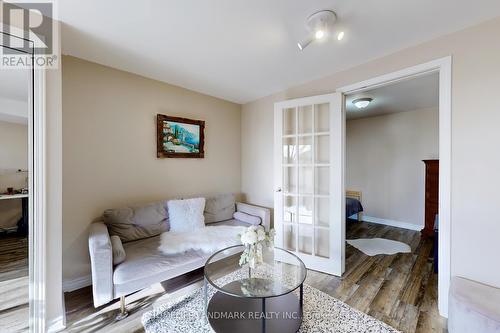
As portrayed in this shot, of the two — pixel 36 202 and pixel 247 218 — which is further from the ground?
pixel 36 202

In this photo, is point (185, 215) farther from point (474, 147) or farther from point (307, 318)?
point (474, 147)

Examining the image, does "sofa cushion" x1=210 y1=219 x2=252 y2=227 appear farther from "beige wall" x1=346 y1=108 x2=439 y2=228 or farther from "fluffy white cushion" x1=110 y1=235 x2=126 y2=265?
"beige wall" x1=346 y1=108 x2=439 y2=228

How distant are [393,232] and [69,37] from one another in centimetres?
525

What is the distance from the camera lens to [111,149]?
2447 mm

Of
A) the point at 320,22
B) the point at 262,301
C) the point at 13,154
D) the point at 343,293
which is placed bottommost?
the point at 343,293

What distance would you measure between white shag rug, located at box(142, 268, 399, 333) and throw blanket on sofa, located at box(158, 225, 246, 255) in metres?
0.43

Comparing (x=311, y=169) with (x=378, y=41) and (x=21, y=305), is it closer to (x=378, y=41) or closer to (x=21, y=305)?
(x=378, y=41)

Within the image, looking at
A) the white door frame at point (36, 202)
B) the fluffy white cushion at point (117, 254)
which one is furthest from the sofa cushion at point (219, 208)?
the white door frame at point (36, 202)

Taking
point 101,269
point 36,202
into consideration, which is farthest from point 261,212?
point 36,202

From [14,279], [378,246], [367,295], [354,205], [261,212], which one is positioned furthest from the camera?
[354,205]

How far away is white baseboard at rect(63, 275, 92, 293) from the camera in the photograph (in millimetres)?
2141

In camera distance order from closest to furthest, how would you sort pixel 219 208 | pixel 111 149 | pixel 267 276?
pixel 267 276, pixel 111 149, pixel 219 208

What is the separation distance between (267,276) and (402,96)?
3348mm

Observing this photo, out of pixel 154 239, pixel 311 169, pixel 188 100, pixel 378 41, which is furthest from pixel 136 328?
pixel 378 41
